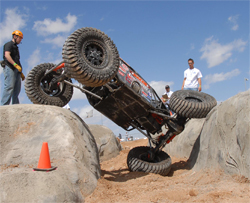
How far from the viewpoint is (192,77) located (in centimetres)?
764

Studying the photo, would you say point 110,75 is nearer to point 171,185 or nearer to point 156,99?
point 156,99

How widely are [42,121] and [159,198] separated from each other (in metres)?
2.39

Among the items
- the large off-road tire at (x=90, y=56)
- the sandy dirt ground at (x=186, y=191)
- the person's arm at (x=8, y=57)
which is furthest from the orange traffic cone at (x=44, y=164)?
the person's arm at (x=8, y=57)

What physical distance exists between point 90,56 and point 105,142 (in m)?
5.14

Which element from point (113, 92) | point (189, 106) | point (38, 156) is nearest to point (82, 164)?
point (38, 156)

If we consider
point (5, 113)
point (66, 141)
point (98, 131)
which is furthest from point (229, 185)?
point (98, 131)

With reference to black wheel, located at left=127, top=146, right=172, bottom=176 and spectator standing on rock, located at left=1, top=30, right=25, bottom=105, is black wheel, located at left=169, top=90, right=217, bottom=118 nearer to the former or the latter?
black wheel, located at left=127, top=146, right=172, bottom=176

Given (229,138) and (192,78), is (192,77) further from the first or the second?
(229,138)

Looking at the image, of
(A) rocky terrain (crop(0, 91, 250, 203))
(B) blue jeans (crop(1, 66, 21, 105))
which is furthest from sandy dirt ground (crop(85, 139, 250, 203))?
(B) blue jeans (crop(1, 66, 21, 105))

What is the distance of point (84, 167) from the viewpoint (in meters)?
3.94

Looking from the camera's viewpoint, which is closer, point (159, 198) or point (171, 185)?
point (159, 198)

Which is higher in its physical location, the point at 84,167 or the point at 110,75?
the point at 110,75

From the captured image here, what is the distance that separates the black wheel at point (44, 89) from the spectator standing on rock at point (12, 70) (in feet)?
0.90

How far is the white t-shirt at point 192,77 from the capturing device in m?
7.61
